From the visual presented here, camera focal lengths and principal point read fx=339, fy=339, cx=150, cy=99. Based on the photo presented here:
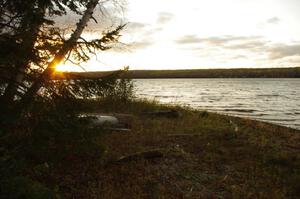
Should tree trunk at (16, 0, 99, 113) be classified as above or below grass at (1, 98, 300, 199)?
above

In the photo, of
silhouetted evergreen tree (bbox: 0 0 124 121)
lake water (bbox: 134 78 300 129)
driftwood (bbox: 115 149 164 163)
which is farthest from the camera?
lake water (bbox: 134 78 300 129)

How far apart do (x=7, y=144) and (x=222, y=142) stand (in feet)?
23.6

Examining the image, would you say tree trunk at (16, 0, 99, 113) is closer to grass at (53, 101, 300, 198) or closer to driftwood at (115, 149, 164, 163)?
grass at (53, 101, 300, 198)

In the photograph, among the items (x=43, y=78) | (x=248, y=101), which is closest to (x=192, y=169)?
(x=43, y=78)

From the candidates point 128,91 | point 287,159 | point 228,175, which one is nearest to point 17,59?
point 228,175

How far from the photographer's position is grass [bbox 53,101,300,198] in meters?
7.26

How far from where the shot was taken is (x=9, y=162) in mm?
4070

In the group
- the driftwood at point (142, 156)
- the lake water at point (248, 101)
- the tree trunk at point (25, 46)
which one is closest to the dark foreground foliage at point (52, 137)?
the tree trunk at point (25, 46)

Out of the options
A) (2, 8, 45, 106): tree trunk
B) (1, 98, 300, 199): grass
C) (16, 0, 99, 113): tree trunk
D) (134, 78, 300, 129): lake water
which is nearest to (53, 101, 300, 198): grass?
(1, 98, 300, 199): grass

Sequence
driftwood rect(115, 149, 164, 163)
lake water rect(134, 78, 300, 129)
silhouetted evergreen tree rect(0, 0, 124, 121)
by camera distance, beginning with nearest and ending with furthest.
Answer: silhouetted evergreen tree rect(0, 0, 124, 121) → driftwood rect(115, 149, 164, 163) → lake water rect(134, 78, 300, 129)

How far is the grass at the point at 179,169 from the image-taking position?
23.8 ft

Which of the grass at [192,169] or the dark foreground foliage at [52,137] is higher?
the dark foreground foliage at [52,137]

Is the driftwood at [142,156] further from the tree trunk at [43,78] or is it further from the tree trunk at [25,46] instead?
the tree trunk at [25,46]

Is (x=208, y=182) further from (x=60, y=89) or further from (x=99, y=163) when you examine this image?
(x=60, y=89)
